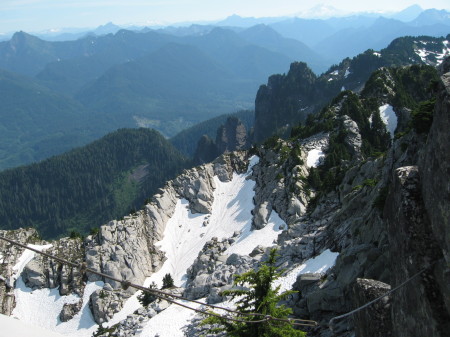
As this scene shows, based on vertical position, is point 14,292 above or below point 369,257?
below

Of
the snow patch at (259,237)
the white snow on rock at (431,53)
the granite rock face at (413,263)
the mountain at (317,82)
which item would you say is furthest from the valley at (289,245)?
the white snow on rock at (431,53)

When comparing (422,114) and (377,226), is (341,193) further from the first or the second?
(422,114)

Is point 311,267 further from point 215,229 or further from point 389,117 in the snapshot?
point 389,117

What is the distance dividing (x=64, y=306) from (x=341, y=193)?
134 ft

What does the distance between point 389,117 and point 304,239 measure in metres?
45.1

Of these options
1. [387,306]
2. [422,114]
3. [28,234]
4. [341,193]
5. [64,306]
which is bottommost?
[64,306]

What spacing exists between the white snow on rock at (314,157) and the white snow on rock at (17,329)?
59.1 m

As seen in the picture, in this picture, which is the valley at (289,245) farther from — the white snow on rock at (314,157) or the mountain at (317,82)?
the mountain at (317,82)

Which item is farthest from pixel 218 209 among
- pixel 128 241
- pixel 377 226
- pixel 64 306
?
pixel 377 226

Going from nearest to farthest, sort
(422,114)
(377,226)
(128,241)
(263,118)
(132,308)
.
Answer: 1. (422,114)
2. (377,226)
3. (132,308)
4. (128,241)
5. (263,118)

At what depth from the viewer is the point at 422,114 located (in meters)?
15.1

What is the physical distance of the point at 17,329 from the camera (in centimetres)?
515

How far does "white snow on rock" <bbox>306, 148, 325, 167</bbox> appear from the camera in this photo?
205 ft

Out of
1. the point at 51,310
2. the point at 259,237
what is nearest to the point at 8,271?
the point at 51,310
